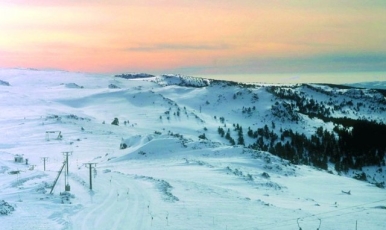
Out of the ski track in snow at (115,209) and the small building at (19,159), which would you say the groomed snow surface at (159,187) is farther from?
the small building at (19,159)

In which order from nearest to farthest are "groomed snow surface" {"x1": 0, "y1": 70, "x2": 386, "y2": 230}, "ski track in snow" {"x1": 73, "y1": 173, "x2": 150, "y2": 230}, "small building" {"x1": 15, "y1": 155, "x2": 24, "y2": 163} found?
"ski track in snow" {"x1": 73, "y1": 173, "x2": 150, "y2": 230}
"groomed snow surface" {"x1": 0, "y1": 70, "x2": 386, "y2": 230}
"small building" {"x1": 15, "y1": 155, "x2": 24, "y2": 163}

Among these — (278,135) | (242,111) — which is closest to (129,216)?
(278,135)

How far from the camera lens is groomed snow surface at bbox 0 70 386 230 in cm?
2119

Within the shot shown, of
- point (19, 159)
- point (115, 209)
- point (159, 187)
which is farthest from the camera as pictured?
point (19, 159)

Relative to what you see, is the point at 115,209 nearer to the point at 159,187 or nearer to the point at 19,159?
the point at 159,187

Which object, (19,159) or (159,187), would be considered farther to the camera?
(19,159)

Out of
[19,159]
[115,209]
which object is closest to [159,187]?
[115,209]

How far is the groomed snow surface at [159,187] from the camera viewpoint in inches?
834

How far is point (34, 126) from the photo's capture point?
5866 centimetres

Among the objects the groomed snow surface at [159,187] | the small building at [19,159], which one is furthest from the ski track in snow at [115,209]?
the small building at [19,159]

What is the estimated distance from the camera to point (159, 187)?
28.5m

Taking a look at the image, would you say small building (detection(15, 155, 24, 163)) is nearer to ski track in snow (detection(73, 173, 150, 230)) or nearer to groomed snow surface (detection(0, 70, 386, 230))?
groomed snow surface (detection(0, 70, 386, 230))

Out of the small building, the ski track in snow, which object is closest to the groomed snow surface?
the ski track in snow

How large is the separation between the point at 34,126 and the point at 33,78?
103m
